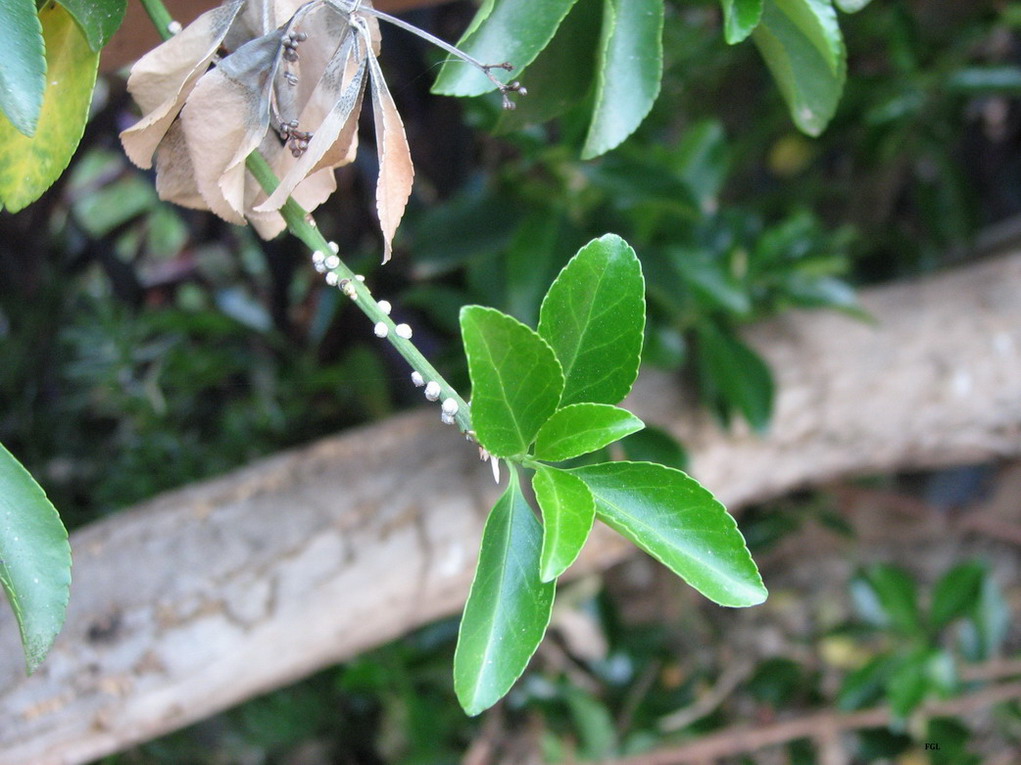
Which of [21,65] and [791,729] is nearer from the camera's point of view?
[21,65]

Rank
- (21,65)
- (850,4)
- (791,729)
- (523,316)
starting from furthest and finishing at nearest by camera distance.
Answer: (791,729)
(523,316)
(850,4)
(21,65)

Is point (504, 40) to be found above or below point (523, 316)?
above

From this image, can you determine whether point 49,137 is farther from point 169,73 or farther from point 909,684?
point 909,684

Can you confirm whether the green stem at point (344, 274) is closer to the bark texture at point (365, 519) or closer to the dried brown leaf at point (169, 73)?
the dried brown leaf at point (169, 73)

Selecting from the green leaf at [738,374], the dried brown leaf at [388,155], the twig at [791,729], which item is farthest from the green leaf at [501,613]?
the twig at [791,729]

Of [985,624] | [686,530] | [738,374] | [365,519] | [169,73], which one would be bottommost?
[985,624]

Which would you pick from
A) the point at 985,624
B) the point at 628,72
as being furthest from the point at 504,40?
the point at 985,624

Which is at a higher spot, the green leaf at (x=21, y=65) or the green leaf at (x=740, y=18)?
the green leaf at (x=21, y=65)

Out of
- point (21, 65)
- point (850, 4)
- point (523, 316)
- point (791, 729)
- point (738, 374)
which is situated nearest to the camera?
point (21, 65)
